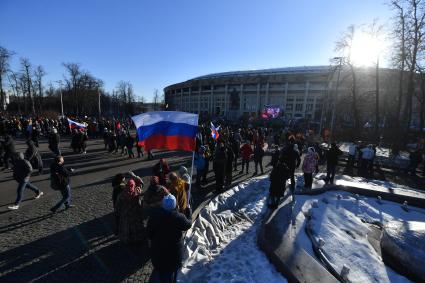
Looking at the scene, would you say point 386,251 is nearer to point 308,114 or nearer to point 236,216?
point 236,216

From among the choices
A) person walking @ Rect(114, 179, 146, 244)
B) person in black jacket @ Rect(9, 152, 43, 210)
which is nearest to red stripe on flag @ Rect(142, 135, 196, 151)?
person walking @ Rect(114, 179, 146, 244)

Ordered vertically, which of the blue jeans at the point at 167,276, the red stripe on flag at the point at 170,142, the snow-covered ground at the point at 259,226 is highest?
the red stripe on flag at the point at 170,142

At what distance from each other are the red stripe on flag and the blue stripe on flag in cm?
8

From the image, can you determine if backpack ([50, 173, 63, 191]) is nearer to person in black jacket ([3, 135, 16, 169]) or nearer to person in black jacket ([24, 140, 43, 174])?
person in black jacket ([24, 140, 43, 174])

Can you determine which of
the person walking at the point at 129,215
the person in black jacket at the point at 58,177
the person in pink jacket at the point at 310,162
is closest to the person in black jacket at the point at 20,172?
the person in black jacket at the point at 58,177

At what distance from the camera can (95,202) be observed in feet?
25.1

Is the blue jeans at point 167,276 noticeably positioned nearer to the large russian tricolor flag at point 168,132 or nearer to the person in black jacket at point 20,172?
the large russian tricolor flag at point 168,132

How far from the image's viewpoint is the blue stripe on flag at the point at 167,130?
20.7ft

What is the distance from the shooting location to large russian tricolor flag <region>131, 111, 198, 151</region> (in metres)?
6.30

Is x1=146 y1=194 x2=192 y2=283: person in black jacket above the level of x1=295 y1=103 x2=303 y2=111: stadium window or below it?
below

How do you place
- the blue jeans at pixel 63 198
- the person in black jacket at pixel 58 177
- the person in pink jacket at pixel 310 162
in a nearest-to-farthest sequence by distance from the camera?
the person in black jacket at pixel 58 177
the blue jeans at pixel 63 198
the person in pink jacket at pixel 310 162

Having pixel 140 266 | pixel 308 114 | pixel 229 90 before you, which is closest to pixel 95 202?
pixel 140 266

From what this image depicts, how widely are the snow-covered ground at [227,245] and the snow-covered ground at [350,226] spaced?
1.14m

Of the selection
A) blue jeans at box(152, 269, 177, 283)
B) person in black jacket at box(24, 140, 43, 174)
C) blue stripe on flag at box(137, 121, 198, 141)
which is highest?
blue stripe on flag at box(137, 121, 198, 141)
